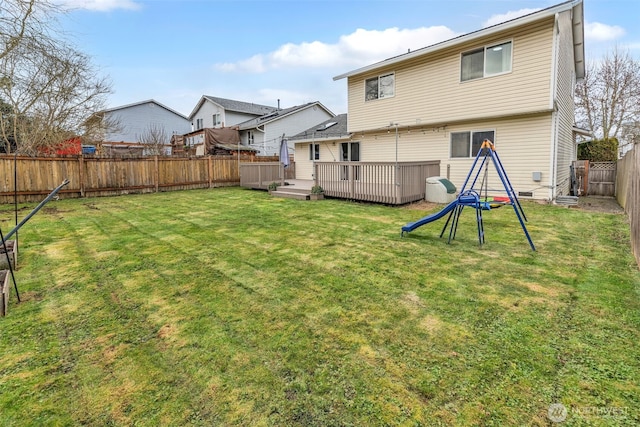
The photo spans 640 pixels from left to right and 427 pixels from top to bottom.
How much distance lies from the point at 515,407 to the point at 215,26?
17608 mm

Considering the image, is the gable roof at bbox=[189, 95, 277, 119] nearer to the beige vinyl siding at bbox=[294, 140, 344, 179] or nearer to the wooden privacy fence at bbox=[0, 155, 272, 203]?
the beige vinyl siding at bbox=[294, 140, 344, 179]

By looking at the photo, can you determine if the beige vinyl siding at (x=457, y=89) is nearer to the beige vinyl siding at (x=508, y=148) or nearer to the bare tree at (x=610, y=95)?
the beige vinyl siding at (x=508, y=148)

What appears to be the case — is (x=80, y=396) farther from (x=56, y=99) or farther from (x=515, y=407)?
(x=56, y=99)

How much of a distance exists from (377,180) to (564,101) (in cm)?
719

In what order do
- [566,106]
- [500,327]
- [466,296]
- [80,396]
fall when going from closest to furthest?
[80,396]
[500,327]
[466,296]
[566,106]

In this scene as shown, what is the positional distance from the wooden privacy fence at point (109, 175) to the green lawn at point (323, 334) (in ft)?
25.9

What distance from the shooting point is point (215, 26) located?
15.2m

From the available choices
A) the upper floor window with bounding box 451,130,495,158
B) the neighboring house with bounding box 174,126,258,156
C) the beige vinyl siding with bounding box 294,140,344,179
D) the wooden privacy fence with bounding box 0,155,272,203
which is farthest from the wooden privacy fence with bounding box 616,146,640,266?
the neighboring house with bounding box 174,126,258,156

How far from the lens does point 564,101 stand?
1111 cm

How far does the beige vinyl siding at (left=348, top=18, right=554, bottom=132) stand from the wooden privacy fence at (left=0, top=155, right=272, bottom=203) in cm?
755

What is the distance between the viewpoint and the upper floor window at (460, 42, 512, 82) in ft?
32.8

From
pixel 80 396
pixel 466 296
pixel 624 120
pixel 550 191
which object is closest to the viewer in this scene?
pixel 80 396

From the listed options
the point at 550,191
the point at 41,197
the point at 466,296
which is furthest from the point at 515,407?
the point at 41,197

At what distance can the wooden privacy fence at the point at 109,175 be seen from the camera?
37.0 ft
